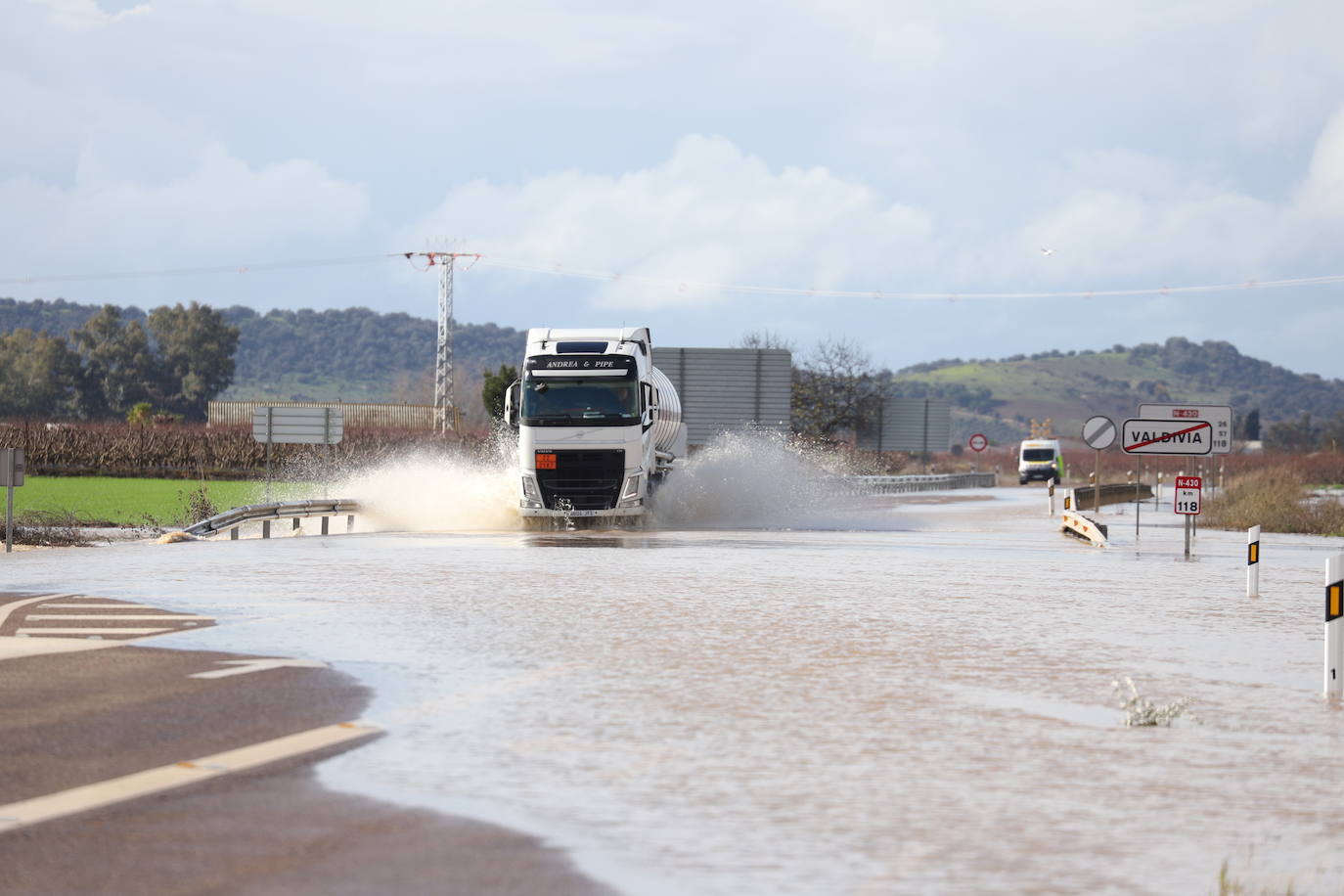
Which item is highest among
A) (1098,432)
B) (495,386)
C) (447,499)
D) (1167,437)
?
(495,386)

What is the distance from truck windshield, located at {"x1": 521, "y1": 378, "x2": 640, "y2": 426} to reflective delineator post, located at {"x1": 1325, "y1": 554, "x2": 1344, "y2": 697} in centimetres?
2158

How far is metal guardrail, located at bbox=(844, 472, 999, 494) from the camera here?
5558cm

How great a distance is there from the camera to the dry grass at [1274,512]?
38031 mm

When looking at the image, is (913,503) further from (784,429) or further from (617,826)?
(617,826)

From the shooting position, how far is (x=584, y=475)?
104 feet

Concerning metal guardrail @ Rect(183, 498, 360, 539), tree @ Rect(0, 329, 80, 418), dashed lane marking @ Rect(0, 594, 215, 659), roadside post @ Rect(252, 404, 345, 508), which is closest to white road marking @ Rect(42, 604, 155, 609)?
dashed lane marking @ Rect(0, 594, 215, 659)

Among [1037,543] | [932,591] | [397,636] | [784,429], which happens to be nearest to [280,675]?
[397,636]

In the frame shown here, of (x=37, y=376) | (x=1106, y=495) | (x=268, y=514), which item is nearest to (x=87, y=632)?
(x=268, y=514)

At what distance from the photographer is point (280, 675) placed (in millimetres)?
10938

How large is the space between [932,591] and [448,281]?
77.1m

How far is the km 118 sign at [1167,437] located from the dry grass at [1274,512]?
9130mm

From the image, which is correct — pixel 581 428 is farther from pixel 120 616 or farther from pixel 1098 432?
pixel 120 616

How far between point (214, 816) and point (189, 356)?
144551mm

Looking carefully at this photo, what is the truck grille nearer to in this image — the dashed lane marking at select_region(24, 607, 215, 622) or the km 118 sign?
the km 118 sign
